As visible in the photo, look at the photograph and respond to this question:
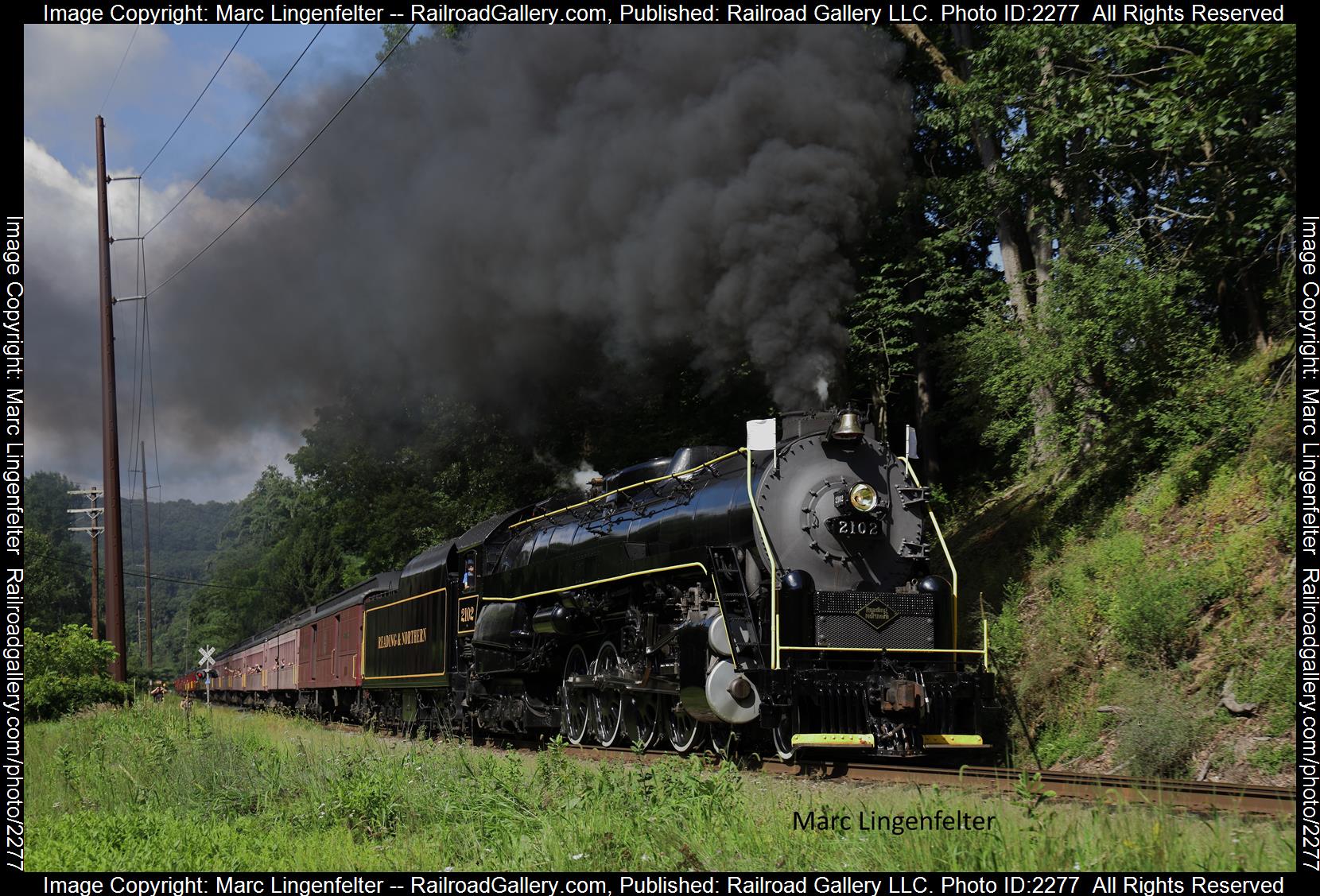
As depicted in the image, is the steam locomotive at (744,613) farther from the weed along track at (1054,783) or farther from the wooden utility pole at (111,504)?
the wooden utility pole at (111,504)

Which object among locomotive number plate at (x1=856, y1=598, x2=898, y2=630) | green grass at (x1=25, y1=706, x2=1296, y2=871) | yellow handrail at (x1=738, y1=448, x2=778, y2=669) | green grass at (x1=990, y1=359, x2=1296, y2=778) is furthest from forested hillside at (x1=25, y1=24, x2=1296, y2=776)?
green grass at (x1=25, y1=706, x2=1296, y2=871)

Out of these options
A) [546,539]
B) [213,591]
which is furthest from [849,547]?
[213,591]

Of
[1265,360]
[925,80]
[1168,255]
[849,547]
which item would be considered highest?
[925,80]

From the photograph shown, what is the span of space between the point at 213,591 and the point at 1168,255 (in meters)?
81.3

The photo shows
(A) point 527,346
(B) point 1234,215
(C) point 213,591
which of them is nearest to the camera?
(B) point 1234,215

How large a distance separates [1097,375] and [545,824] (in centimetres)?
1104

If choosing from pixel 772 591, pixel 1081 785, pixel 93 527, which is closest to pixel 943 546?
pixel 772 591

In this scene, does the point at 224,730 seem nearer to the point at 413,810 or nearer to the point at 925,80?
the point at 413,810

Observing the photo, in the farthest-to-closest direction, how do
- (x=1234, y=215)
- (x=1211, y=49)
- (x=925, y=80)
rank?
1. (x=925, y=80)
2. (x=1234, y=215)
3. (x=1211, y=49)

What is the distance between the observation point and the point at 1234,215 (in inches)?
516

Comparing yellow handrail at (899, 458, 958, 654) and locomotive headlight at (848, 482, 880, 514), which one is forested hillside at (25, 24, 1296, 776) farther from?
locomotive headlight at (848, 482, 880, 514)

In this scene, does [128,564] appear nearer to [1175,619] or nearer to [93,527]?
[93,527]

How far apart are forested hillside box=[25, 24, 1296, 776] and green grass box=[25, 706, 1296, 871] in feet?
13.2

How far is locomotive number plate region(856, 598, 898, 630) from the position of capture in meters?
10.2
